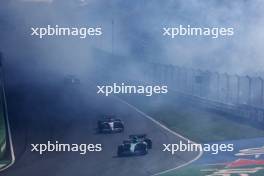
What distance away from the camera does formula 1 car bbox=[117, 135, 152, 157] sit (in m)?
6.12

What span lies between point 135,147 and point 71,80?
2.51 ft

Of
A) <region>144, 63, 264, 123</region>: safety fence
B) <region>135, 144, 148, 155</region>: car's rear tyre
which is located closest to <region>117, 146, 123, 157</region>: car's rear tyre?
<region>135, 144, 148, 155</region>: car's rear tyre

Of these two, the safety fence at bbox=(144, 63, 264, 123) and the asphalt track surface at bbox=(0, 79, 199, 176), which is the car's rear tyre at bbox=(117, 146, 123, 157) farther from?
the safety fence at bbox=(144, 63, 264, 123)

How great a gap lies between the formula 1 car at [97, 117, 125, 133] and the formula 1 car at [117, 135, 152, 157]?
132 mm

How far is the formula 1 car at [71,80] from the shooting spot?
6.20 metres

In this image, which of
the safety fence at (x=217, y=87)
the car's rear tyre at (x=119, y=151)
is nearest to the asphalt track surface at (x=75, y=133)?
the car's rear tyre at (x=119, y=151)

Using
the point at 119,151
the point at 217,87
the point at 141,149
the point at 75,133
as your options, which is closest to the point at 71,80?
the point at 75,133

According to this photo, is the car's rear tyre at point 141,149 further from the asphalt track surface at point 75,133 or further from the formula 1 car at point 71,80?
the formula 1 car at point 71,80

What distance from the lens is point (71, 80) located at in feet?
20.4

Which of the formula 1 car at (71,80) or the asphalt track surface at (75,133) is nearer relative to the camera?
the asphalt track surface at (75,133)

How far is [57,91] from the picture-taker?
6.20 m

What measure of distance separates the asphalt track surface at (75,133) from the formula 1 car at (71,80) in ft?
0.13

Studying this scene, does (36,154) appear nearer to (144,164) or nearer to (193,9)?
(144,164)

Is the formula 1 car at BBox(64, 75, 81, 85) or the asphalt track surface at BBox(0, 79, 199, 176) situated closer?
the asphalt track surface at BBox(0, 79, 199, 176)
